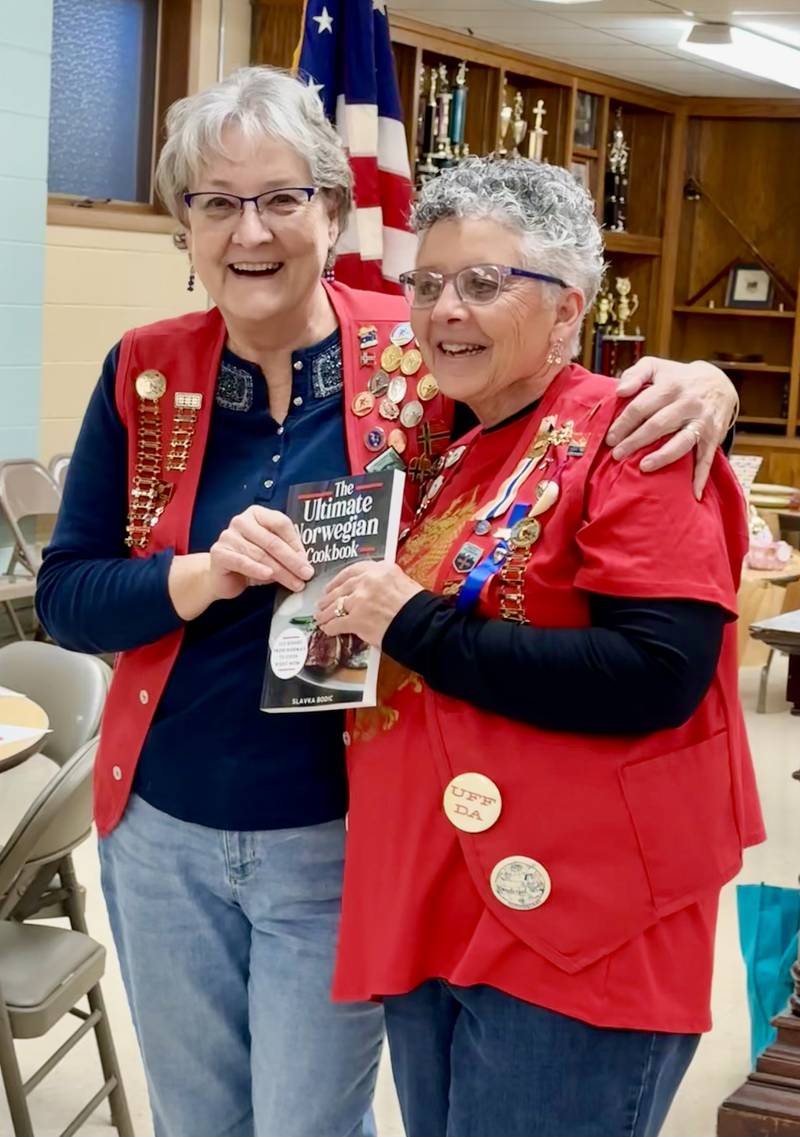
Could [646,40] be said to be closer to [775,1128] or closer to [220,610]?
[775,1128]

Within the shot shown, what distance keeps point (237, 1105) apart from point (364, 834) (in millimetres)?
485

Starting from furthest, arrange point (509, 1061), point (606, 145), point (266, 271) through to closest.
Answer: point (606, 145) → point (266, 271) → point (509, 1061)

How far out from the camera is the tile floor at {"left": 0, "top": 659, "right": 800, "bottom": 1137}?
3.34m

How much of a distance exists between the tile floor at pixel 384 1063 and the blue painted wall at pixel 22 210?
5.37ft

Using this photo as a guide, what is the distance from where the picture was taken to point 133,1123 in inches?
130

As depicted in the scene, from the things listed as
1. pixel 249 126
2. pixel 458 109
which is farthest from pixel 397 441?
pixel 458 109

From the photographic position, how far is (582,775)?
1526mm

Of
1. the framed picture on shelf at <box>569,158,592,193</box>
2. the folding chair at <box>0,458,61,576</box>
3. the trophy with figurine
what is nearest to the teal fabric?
the folding chair at <box>0,458,61,576</box>

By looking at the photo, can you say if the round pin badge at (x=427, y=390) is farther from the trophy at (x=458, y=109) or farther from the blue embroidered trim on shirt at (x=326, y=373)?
the trophy at (x=458, y=109)

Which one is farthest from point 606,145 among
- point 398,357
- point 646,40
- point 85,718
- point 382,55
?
point 398,357

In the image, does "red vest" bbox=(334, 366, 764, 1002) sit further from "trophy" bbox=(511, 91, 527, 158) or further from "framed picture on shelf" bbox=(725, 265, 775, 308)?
"framed picture on shelf" bbox=(725, 265, 775, 308)

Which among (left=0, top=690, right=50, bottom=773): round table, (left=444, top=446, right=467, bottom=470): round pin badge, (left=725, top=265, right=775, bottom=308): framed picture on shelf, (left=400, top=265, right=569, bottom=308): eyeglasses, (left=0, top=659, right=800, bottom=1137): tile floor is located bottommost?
(left=0, top=659, right=800, bottom=1137): tile floor

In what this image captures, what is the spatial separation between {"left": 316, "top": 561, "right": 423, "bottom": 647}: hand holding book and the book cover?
1.2 inches

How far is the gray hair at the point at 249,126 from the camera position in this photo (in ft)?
5.80
